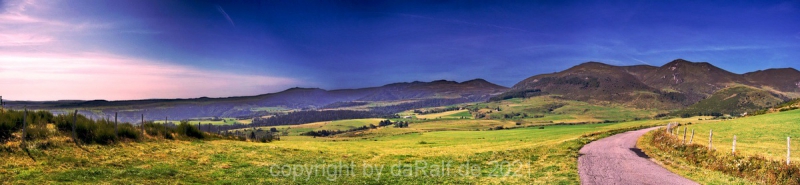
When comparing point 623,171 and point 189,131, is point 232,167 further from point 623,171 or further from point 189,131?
point 623,171

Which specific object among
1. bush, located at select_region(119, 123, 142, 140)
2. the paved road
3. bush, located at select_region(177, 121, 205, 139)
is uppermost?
bush, located at select_region(119, 123, 142, 140)

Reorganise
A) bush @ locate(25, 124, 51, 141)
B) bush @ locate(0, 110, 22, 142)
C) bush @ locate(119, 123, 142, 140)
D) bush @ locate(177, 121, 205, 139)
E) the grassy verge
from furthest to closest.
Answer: bush @ locate(177, 121, 205, 139) < bush @ locate(119, 123, 142, 140) < bush @ locate(25, 124, 51, 141) < the grassy verge < bush @ locate(0, 110, 22, 142)

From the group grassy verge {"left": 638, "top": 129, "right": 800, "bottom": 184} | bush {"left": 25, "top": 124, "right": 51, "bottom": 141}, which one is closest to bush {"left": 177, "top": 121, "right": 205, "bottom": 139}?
bush {"left": 25, "top": 124, "right": 51, "bottom": 141}

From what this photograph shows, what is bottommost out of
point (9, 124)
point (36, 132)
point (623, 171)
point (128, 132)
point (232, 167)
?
point (623, 171)

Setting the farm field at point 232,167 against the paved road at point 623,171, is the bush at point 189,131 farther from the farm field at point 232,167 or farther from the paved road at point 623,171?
the paved road at point 623,171

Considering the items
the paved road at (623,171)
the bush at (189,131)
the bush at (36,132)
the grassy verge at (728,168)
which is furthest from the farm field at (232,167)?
the bush at (189,131)

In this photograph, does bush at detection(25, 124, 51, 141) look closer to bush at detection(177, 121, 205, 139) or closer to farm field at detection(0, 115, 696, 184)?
farm field at detection(0, 115, 696, 184)

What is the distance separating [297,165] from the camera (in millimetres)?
22766

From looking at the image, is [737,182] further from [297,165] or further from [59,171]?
[59,171]

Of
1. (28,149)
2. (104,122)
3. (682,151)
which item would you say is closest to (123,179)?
(28,149)

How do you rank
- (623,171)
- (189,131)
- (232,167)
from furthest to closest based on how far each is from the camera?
(189,131)
(623,171)
(232,167)

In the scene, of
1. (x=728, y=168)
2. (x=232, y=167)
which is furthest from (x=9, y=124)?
(x=728, y=168)

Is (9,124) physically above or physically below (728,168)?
above

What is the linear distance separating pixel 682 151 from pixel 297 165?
2919 centimetres
